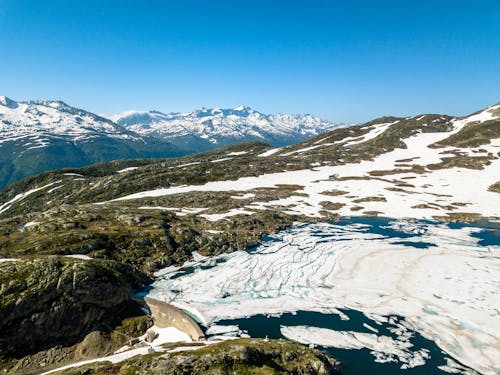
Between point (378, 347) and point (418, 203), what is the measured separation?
72160mm

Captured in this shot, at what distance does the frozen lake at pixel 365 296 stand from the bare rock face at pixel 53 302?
24.6 ft

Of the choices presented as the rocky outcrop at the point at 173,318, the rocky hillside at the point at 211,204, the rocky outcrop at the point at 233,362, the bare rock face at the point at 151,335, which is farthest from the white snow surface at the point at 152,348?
the rocky hillside at the point at 211,204

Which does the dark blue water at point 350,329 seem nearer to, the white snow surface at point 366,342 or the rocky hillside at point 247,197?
the white snow surface at point 366,342

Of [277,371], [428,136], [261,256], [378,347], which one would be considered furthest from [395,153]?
[277,371]

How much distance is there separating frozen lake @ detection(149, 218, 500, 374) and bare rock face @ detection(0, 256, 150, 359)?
7490mm

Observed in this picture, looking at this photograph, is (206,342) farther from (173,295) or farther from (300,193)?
(300,193)

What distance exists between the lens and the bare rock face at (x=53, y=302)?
92.0 feet

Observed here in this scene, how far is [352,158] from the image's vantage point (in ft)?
507

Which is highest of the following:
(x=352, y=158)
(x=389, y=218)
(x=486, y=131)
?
(x=486, y=131)

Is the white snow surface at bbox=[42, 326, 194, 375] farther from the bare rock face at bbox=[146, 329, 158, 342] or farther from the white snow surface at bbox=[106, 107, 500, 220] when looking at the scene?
the white snow surface at bbox=[106, 107, 500, 220]

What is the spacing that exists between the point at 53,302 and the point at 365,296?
3691cm

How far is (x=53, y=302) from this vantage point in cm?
3080

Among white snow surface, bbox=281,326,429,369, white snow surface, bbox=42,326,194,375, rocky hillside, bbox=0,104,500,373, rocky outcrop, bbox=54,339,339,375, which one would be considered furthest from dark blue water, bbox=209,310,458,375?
rocky hillside, bbox=0,104,500,373

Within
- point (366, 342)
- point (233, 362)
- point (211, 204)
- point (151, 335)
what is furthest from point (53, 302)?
point (211, 204)
